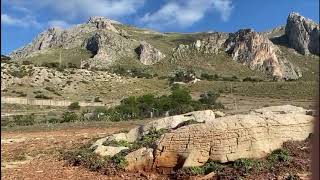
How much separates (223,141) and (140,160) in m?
2.64

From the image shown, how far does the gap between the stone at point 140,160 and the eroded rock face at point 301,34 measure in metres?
117

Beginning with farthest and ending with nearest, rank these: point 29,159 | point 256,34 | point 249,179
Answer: point 256,34 → point 29,159 → point 249,179

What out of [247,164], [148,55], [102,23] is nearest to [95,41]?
[148,55]

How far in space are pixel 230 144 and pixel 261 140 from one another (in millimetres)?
858

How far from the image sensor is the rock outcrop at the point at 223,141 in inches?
565

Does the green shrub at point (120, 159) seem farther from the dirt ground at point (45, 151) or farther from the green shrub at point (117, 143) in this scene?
the green shrub at point (117, 143)

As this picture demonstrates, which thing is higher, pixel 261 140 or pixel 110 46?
pixel 110 46

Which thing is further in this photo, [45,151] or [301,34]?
[301,34]

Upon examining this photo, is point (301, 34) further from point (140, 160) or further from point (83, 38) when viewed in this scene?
point (140, 160)

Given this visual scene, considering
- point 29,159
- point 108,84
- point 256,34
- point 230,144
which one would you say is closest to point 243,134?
point 230,144

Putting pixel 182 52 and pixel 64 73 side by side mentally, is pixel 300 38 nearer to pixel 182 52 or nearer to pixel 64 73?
pixel 182 52

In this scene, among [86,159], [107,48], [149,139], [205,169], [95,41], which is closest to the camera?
[205,169]

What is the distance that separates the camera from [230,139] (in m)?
14.4

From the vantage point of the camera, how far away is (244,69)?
11231 cm
